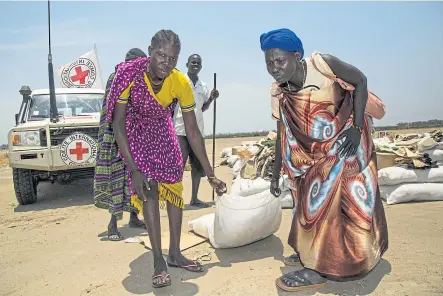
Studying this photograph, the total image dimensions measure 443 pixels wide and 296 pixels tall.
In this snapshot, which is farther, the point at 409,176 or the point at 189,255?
the point at 409,176

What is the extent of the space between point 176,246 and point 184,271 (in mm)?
191

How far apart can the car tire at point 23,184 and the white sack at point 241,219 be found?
143 inches

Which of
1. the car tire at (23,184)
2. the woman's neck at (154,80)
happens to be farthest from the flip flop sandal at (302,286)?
the car tire at (23,184)

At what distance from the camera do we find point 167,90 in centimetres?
260

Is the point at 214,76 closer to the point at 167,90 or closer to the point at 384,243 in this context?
the point at 167,90

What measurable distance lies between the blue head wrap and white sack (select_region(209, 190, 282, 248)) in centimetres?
122

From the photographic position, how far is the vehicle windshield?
230 inches

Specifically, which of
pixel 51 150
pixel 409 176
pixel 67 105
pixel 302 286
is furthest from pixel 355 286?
pixel 67 105

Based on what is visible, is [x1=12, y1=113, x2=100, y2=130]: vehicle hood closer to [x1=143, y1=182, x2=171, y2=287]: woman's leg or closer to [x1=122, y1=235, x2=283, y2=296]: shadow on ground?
[x1=122, y1=235, x2=283, y2=296]: shadow on ground

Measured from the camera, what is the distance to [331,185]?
2.32 meters

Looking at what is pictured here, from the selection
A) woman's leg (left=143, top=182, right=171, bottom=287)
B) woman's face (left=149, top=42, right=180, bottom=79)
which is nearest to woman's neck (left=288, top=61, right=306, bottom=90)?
woman's face (left=149, top=42, right=180, bottom=79)

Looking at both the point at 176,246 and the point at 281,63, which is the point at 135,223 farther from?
the point at 281,63

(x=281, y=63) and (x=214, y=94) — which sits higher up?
(x=281, y=63)

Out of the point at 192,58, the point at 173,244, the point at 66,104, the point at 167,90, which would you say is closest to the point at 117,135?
the point at 167,90
